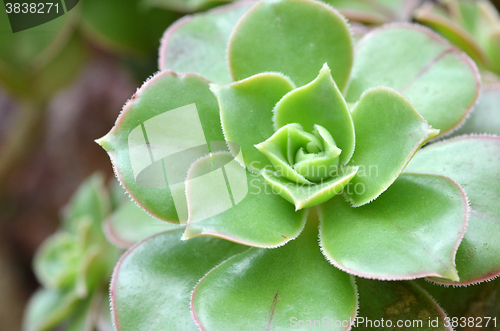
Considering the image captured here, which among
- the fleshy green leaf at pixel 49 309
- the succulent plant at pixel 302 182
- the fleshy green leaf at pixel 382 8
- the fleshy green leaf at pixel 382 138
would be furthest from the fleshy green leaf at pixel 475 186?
the fleshy green leaf at pixel 49 309

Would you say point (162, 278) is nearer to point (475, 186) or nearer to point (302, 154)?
point (302, 154)

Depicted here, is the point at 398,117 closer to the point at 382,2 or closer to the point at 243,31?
the point at 243,31

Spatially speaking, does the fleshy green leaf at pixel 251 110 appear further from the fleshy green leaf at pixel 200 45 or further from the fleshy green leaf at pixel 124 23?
the fleshy green leaf at pixel 124 23

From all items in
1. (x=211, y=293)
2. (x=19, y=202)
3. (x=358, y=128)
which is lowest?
(x=19, y=202)

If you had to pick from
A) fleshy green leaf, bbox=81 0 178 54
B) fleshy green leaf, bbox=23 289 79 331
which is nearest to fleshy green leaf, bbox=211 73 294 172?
fleshy green leaf, bbox=23 289 79 331

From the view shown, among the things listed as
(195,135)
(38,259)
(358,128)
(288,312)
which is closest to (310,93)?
(358,128)

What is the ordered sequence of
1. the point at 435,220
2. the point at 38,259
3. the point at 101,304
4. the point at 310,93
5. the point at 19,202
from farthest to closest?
1. the point at 19,202
2. the point at 38,259
3. the point at 101,304
4. the point at 310,93
5. the point at 435,220
